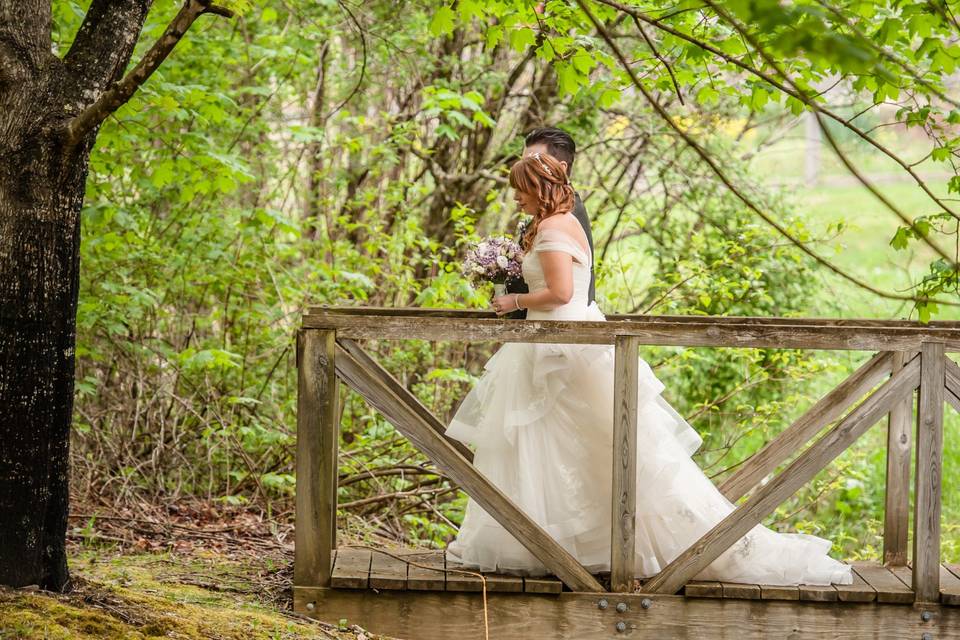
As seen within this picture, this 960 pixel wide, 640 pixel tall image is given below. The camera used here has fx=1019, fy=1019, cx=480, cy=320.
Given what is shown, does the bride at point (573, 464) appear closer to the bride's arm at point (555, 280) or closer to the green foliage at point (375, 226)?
the bride's arm at point (555, 280)

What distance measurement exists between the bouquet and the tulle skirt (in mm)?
349

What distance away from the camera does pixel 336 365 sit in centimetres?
429

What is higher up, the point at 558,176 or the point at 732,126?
the point at 732,126

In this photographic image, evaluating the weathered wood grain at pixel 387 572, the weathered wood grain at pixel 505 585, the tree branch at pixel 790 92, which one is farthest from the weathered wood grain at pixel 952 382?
the weathered wood grain at pixel 387 572

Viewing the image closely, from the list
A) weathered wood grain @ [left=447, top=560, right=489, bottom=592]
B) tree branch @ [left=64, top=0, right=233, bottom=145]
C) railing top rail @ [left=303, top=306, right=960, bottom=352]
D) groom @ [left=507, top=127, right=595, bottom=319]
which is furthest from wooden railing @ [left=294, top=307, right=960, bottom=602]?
tree branch @ [left=64, top=0, right=233, bottom=145]

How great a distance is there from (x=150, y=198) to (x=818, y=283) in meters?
6.02

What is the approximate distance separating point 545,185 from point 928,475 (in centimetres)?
208

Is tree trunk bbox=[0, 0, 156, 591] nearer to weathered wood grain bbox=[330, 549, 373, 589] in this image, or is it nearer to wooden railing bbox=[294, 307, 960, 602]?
wooden railing bbox=[294, 307, 960, 602]

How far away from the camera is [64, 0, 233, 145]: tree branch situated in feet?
11.7

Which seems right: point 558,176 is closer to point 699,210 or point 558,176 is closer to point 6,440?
point 6,440

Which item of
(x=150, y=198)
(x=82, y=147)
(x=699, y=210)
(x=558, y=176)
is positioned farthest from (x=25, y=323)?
(x=699, y=210)

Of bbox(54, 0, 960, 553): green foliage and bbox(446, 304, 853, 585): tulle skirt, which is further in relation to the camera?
bbox(54, 0, 960, 553): green foliage

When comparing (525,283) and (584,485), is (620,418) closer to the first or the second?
(584,485)

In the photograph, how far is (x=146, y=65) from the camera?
363cm
